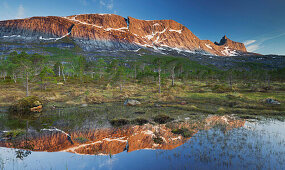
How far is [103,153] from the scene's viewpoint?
35.6 feet

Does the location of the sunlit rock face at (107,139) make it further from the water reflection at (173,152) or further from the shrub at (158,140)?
the shrub at (158,140)

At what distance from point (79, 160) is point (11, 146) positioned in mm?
7408

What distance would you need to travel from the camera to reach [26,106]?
1043 inches

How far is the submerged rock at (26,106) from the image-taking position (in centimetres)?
2530

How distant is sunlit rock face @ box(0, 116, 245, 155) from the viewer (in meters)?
11.8

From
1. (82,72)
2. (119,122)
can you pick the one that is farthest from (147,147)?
(82,72)

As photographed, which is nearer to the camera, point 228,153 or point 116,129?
point 228,153

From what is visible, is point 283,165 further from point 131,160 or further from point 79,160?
point 79,160

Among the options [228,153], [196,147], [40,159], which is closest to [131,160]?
[196,147]

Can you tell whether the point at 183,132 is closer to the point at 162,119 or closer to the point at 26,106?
the point at 162,119

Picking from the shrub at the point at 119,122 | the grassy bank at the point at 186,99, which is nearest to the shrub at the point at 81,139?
the shrub at the point at 119,122

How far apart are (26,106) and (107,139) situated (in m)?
23.9

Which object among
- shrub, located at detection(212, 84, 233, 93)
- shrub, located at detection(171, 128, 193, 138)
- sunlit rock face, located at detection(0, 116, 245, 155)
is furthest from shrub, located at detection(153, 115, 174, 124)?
shrub, located at detection(212, 84, 233, 93)

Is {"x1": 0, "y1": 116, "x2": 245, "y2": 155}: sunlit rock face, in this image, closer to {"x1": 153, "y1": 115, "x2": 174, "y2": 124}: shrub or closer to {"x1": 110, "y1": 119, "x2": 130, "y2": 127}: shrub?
{"x1": 110, "y1": 119, "x2": 130, "y2": 127}: shrub
